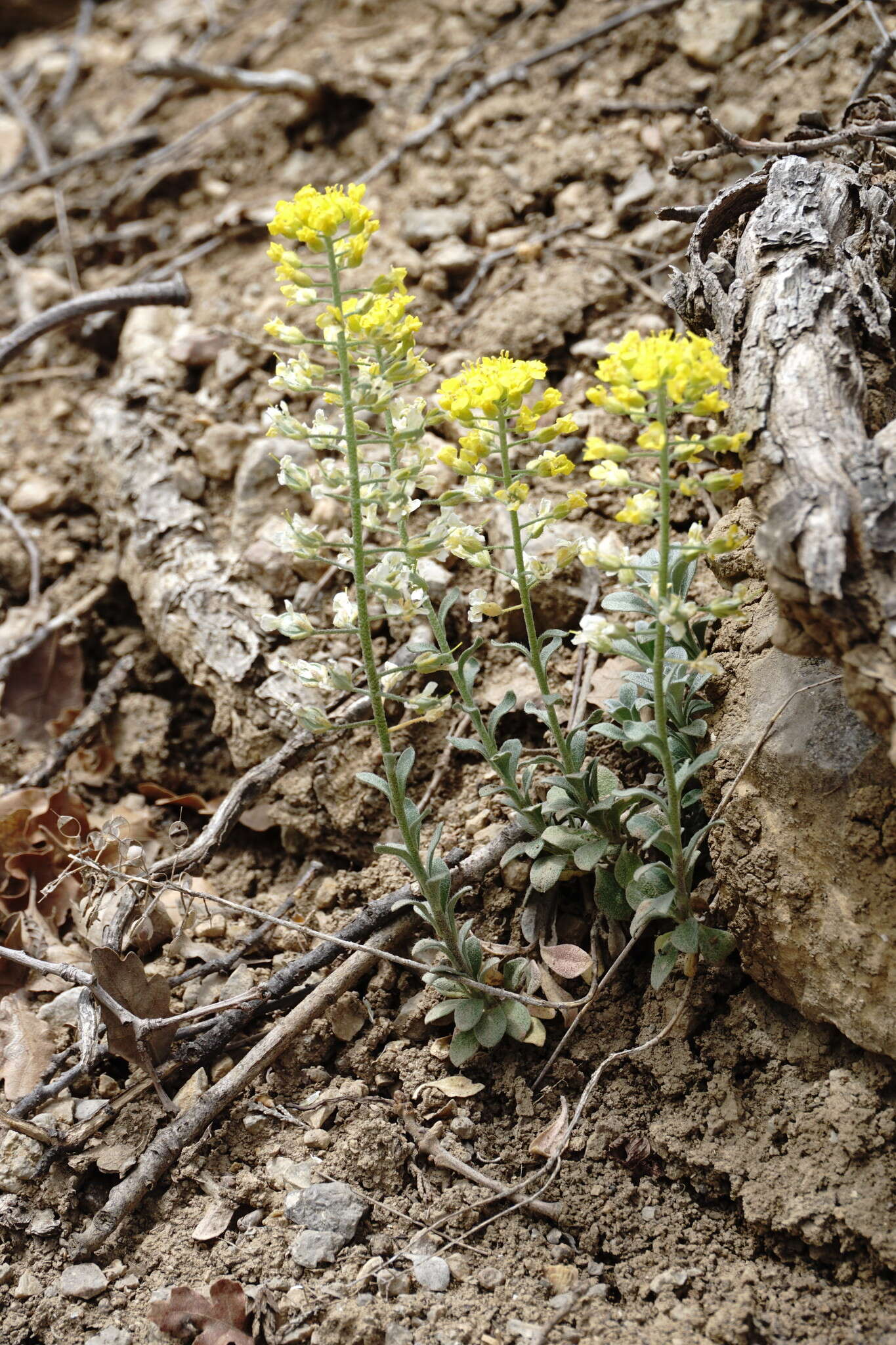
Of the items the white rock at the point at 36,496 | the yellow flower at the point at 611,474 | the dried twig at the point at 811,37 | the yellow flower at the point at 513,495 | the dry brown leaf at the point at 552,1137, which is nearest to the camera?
the yellow flower at the point at 611,474

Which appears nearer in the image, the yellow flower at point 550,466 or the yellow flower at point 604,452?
the yellow flower at point 604,452

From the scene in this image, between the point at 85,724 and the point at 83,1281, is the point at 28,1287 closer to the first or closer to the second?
the point at 83,1281

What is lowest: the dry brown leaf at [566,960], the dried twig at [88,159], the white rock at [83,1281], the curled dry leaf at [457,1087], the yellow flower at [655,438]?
the curled dry leaf at [457,1087]

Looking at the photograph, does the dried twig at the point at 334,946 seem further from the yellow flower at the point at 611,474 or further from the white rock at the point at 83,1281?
the yellow flower at the point at 611,474

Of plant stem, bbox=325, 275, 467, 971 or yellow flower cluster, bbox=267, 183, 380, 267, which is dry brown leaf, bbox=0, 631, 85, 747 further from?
yellow flower cluster, bbox=267, 183, 380, 267

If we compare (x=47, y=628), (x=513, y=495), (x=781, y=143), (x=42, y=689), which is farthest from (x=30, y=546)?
(x=781, y=143)

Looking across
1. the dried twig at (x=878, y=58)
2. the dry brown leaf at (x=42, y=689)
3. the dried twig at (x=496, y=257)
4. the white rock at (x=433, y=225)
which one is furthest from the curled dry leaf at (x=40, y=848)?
the dried twig at (x=878, y=58)

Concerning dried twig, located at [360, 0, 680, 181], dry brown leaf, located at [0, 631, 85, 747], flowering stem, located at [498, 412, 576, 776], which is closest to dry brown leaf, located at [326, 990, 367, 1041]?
flowering stem, located at [498, 412, 576, 776]
